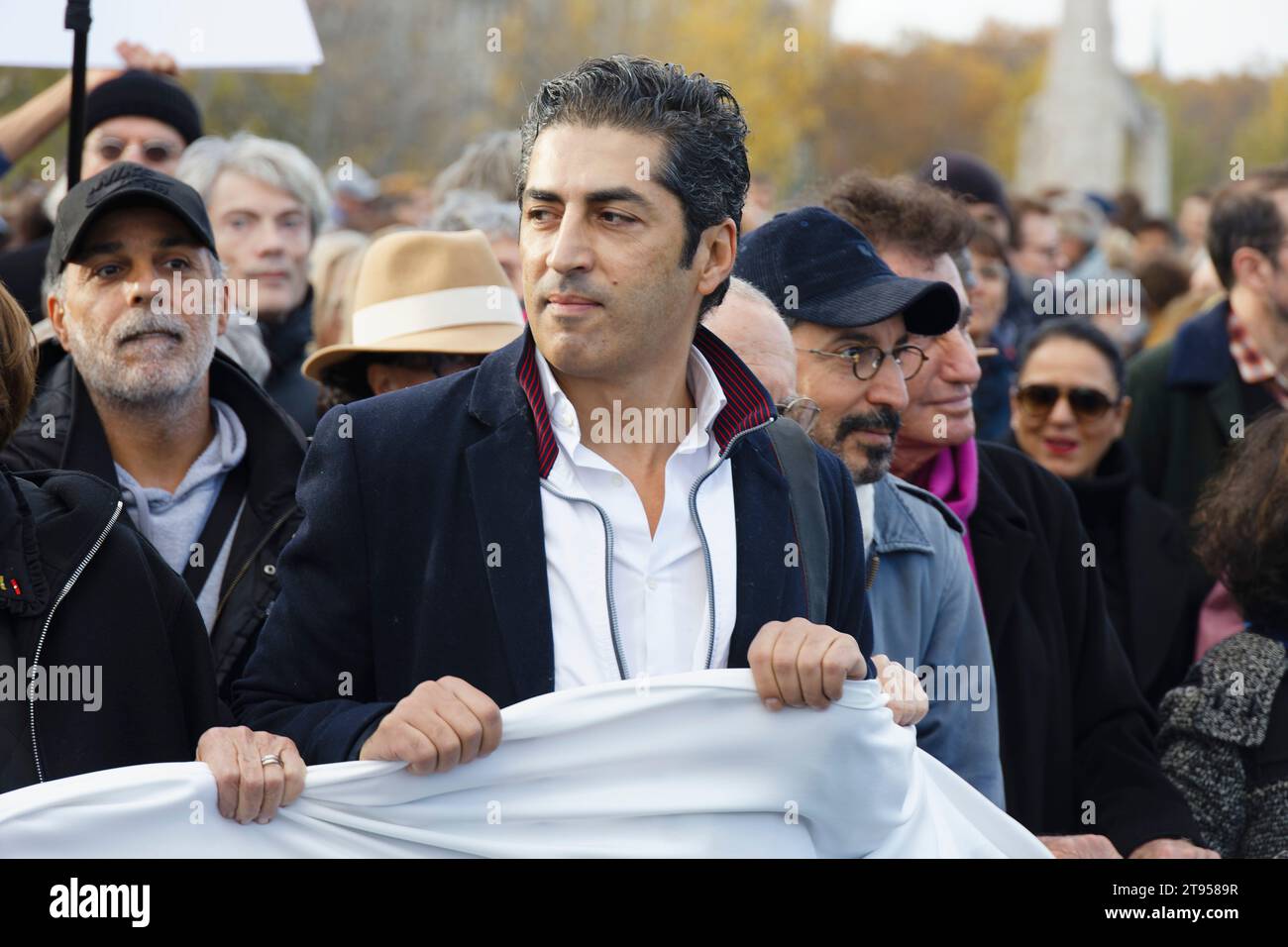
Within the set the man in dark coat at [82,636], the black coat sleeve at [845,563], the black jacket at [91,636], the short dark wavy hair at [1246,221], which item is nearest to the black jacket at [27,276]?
the man in dark coat at [82,636]

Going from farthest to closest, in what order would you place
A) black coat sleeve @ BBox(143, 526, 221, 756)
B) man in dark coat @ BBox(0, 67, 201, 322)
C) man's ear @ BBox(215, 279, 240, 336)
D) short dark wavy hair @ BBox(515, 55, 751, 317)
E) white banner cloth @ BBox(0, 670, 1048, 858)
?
man in dark coat @ BBox(0, 67, 201, 322), man's ear @ BBox(215, 279, 240, 336), black coat sleeve @ BBox(143, 526, 221, 756), short dark wavy hair @ BBox(515, 55, 751, 317), white banner cloth @ BBox(0, 670, 1048, 858)

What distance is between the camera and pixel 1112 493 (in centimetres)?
584

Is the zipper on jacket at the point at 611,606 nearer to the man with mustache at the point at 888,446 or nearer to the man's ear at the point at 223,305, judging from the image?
the man with mustache at the point at 888,446

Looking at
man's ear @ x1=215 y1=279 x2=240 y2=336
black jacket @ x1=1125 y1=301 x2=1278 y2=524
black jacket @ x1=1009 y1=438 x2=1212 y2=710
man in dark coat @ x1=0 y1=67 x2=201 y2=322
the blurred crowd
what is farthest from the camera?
black jacket @ x1=1125 y1=301 x2=1278 y2=524

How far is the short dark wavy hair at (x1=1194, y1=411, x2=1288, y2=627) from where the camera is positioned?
4324 millimetres

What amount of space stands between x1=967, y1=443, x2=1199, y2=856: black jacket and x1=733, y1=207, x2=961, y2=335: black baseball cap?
0.66m

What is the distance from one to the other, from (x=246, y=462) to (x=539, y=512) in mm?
1660

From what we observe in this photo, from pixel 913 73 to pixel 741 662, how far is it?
78.5 m

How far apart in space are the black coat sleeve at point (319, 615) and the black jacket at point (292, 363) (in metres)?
2.64

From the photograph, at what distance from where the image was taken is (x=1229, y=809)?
13.5ft

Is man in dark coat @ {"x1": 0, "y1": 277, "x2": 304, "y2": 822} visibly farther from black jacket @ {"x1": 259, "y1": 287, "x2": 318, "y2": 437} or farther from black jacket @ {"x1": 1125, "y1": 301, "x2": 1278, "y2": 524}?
black jacket @ {"x1": 1125, "y1": 301, "x2": 1278, "y2": 524}

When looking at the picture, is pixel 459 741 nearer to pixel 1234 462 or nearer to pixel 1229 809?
pixel 1229 809

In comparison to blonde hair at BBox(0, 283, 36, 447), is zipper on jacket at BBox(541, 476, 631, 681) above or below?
below

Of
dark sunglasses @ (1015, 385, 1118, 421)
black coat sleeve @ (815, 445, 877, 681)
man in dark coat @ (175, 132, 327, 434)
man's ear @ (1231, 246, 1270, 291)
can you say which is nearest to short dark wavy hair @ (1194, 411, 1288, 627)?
dark sunglasses @ (1015, 385, 1118, 421)
